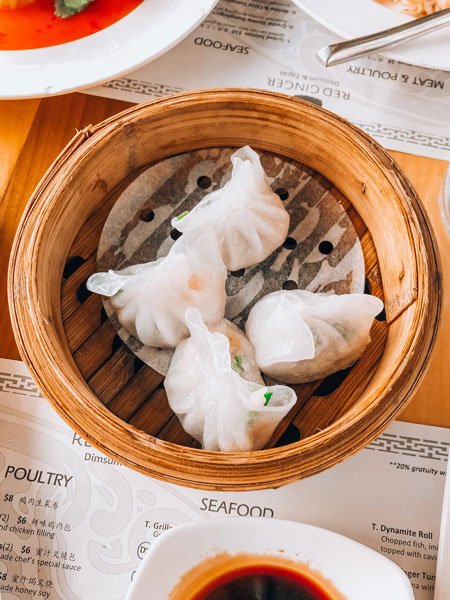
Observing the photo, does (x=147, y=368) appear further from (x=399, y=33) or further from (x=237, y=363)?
(x=399, y=33)

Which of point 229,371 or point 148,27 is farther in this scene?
point 148,27

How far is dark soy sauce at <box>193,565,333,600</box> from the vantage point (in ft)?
3.89

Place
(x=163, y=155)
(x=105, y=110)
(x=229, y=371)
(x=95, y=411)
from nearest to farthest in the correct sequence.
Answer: (x=95, y=411) < (x=229, y=371) < (x=163, y=155) < (x=105, y=110)

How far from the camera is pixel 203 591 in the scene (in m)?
1.19

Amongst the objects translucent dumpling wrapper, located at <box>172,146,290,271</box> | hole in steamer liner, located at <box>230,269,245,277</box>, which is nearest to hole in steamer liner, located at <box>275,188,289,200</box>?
translucent dumpling wrapper, located at <box>172,146,290,271</box>

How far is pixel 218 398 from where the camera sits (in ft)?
3.89

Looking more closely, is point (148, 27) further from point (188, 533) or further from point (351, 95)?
point (188, 533)

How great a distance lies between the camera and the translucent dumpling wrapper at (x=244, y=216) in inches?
49.8

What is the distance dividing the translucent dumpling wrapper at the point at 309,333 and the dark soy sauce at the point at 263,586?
0.33 metres

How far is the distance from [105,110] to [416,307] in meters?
0.76

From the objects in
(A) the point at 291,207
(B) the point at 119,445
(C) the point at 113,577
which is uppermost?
(A) the point at 291,207

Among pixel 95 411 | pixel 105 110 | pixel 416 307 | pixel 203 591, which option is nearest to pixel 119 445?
pixel 95 411

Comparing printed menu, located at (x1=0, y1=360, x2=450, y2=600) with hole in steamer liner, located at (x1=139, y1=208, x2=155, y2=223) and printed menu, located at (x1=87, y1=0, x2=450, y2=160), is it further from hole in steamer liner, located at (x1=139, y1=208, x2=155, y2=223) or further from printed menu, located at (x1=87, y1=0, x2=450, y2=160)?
printed menu, located at (x1=87, y1=0, x2=450, y2=160)

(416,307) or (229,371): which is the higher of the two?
(416,307)
